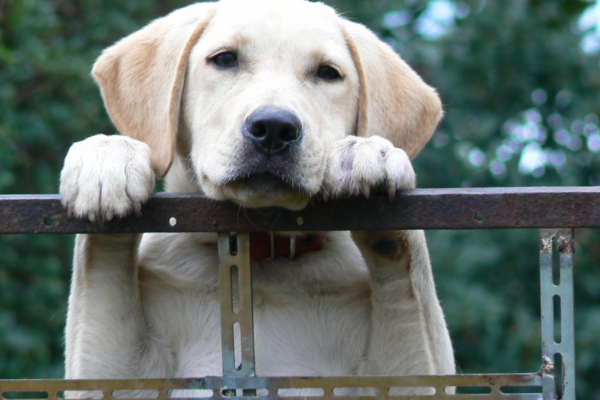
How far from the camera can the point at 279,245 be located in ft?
8.87

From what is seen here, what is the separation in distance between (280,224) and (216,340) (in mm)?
945

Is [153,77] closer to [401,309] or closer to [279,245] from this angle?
[279,245]

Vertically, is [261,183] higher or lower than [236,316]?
higher

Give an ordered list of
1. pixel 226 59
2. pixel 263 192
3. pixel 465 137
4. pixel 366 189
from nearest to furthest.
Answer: pixel 366 189
pixel 263 192
pixel 226 59
pixel 465 137

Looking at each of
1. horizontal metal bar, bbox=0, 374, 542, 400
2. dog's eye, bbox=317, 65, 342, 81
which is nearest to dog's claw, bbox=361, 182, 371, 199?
horizontal metal bar, bbox=0, 374, 542, 400

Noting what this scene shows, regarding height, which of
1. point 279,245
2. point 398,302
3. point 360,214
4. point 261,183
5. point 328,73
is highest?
point 328,73

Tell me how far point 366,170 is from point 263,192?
0.37m

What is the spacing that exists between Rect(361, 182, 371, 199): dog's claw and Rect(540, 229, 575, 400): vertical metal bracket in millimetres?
449

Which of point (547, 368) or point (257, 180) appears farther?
point (257, 180)

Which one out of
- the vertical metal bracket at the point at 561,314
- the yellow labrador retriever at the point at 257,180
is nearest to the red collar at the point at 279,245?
the yellow labrador retriever at the point at 257,180

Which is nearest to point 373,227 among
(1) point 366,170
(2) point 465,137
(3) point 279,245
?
(1) point 366,170

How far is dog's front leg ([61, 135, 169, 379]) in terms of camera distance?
2170mm

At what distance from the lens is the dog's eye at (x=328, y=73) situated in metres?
2.81

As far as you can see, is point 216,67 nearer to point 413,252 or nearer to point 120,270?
point 120,270
